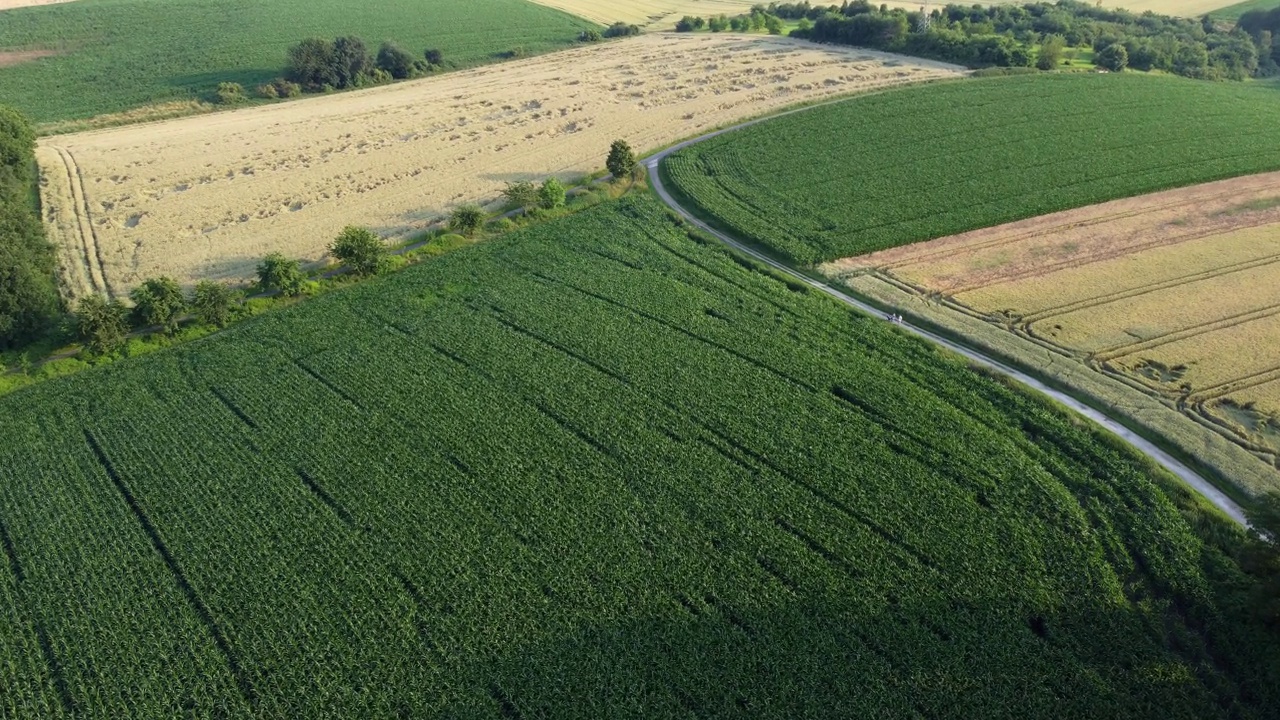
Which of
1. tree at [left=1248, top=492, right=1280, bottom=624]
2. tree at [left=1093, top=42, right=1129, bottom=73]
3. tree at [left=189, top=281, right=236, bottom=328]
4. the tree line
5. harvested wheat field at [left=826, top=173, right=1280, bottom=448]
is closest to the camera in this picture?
tree at [left=1248, top=492, right=1280, bottom=624]

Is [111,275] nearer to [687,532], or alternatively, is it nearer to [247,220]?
[247,220]

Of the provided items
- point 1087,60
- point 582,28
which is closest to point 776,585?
point 1087,60

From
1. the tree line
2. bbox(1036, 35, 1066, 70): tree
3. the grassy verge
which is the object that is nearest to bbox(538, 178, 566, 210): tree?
the grassy verge

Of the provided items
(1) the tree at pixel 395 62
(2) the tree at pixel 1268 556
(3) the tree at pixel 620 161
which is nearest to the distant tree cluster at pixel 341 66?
(1) the tree at pixel 395 62

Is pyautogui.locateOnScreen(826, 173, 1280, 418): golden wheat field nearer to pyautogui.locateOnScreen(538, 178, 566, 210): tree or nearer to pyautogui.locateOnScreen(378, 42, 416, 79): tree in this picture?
pyautogui.locateOnScreen(538, 178, 566, 210): tree

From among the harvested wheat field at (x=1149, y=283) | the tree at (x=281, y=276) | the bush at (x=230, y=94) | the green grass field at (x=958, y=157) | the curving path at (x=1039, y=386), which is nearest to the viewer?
the curving path at (x=1039, y=386)

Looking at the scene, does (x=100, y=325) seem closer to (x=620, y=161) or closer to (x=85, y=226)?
(x=85, y=226)

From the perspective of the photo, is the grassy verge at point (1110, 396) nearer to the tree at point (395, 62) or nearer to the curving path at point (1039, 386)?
the curving path at point (1039, 386)
